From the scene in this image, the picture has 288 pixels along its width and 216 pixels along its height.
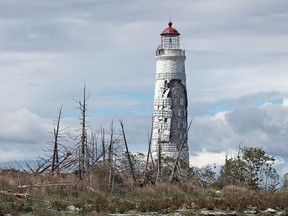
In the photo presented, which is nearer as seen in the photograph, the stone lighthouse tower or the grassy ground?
the grassy ground

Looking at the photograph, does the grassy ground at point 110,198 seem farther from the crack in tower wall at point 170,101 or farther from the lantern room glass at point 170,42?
the lantern room glass at point 170,42

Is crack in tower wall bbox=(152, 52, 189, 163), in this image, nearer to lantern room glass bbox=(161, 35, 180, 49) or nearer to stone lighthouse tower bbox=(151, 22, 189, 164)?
stone lighthouse tower bbox=(151, 22, 189, 164)

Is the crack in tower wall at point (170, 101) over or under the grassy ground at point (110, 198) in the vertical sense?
over

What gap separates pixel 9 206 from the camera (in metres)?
25.1

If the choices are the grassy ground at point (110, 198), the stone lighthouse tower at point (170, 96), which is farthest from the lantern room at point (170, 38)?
the grassy ground at point (110, 198)

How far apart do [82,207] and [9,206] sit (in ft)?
9.64

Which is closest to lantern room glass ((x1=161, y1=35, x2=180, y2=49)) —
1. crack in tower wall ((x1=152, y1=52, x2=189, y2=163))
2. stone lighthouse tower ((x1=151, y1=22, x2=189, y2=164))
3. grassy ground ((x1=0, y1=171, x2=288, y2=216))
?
stone lighthouse tower ((x1=151, y1=22, x2=189, y2=164))

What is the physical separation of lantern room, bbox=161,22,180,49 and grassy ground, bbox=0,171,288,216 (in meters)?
24.1

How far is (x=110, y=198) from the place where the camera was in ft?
102

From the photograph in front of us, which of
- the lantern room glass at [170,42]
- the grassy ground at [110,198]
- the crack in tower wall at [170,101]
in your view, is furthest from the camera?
the lantern room glass at [170,42]

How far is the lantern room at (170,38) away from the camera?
6012 cm

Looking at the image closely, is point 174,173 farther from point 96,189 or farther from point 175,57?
point 175,57

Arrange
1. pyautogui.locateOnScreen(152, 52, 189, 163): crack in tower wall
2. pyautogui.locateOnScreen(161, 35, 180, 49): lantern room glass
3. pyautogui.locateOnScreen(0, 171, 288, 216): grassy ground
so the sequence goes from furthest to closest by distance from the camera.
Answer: pyautogui.locateOnScreen(161, 35, 180, 49): lantern room glass → pyautogui.locateOnScreen(152, 52, 189, 163): crack in tower wall → pyautogui.locateOnScreen(0, 171, 288, 216): grassy ground

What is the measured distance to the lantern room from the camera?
197 feet
